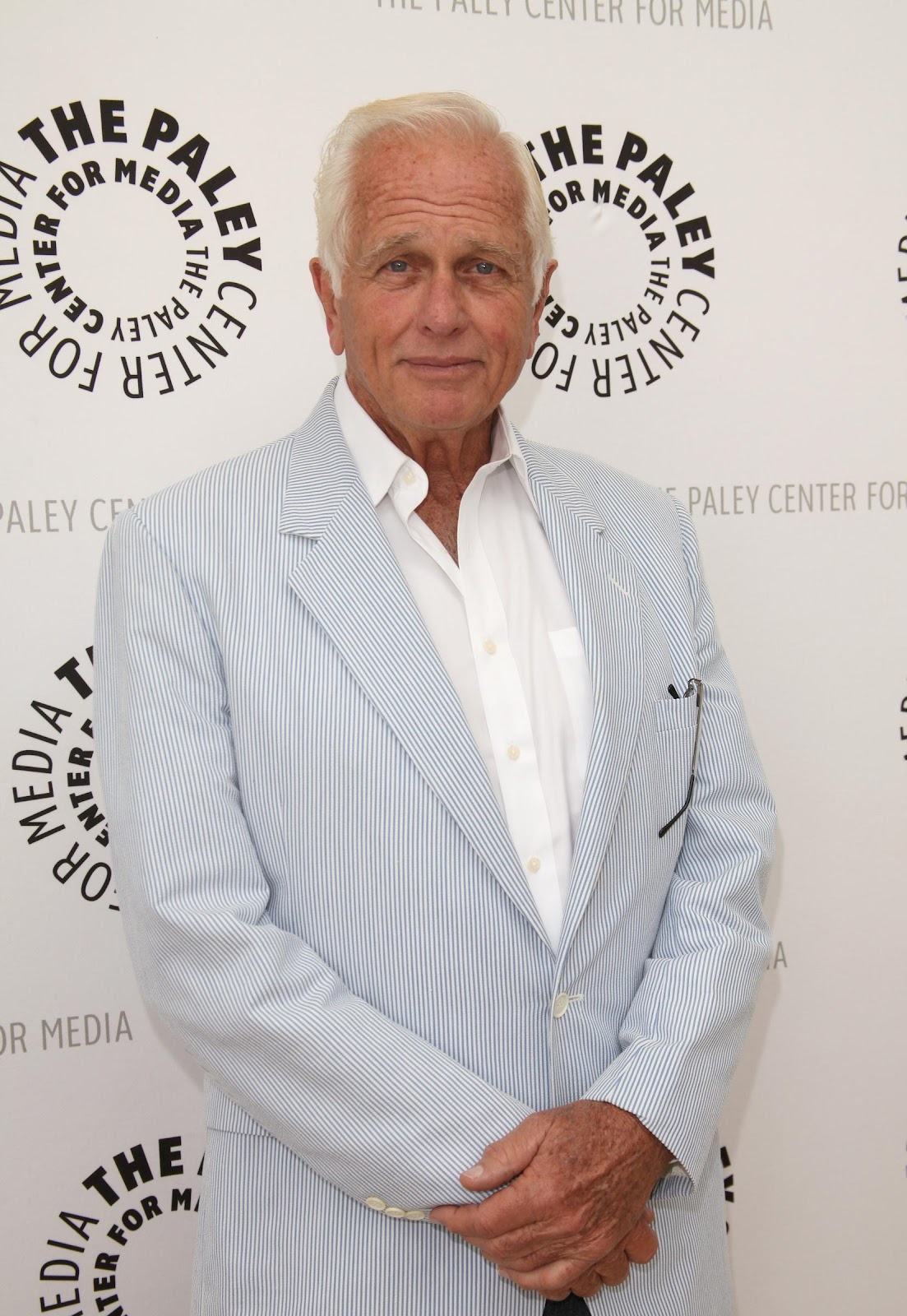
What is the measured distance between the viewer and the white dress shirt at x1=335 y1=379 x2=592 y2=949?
1347 mm

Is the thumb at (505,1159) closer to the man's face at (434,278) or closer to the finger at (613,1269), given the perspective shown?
the finger at (613,1269)

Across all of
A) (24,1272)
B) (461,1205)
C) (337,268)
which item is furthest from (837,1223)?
(337,268)

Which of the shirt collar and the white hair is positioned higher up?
the white hair

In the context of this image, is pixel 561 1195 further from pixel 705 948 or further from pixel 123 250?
pixel 123 250

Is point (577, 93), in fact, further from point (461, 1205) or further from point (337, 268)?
point (461, 1205)

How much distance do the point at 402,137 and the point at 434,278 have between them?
0.17 m

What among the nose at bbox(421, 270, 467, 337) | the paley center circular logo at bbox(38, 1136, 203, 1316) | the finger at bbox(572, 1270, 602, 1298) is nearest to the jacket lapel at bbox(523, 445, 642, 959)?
the nose at bbox(421, 270, 467, 337)

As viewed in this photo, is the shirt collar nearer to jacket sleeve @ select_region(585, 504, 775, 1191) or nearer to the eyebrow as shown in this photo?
the eyebrow

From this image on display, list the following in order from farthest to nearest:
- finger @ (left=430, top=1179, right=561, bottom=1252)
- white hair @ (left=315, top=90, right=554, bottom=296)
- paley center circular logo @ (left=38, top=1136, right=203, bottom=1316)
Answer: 1. paley center circular logo @ (left=38, top=1136, right=203, bottom=1316)
2. white hair @ (left=315, top=90, right=554, bottom=296)
3. finger @ (left=430, top=1179, right=561, bottom=1252)

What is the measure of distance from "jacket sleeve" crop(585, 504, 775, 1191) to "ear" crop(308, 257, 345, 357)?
55cm

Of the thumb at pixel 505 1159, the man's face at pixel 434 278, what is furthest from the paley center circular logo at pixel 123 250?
the thumb at pixel 505 1159

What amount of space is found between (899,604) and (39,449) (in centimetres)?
148

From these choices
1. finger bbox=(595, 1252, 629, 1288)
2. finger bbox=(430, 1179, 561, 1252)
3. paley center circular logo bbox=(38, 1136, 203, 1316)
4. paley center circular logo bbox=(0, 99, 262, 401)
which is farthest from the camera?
paley center circular logo bbox=(38, 1136, 203, 1316)

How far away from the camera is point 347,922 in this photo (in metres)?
1.29
